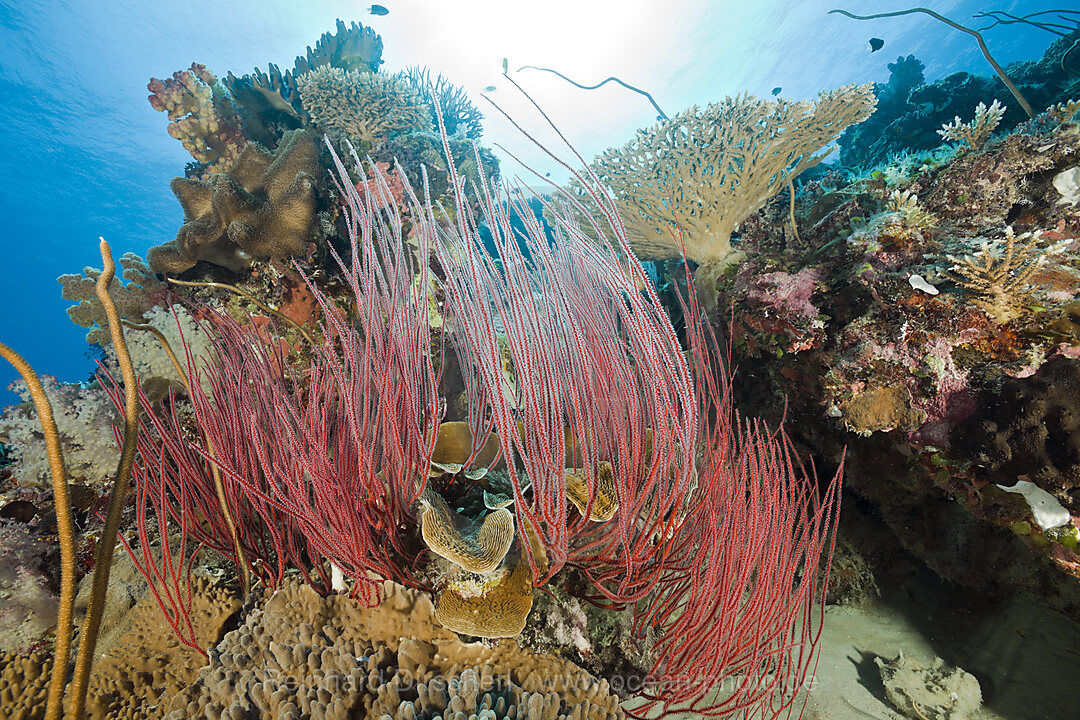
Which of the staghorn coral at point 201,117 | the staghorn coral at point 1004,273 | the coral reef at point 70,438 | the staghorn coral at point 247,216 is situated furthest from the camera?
the staghorn coral at point 201,117

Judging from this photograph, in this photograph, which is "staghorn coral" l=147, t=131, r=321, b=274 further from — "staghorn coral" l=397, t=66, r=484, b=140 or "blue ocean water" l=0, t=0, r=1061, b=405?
"blue ocean water" l=0, t=0, r=1061, b=405

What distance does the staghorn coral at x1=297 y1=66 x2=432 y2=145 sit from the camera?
622 centimetres

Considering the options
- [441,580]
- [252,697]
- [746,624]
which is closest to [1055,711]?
[746,624]

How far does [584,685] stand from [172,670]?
2003 mm

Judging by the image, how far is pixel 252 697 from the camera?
1.52 m

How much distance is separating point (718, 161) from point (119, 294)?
6339 mm

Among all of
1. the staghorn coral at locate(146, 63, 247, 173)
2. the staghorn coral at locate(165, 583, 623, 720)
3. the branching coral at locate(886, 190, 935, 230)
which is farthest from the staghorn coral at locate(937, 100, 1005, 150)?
the staghorn coral at locate(146, 63, 247, 173)

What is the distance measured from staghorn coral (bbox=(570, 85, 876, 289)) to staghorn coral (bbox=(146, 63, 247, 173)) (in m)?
5.40

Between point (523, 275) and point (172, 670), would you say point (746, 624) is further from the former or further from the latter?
point (172, 670)

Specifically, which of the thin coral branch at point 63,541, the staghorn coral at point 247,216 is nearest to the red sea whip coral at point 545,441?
the thin coral branch at point 63,541

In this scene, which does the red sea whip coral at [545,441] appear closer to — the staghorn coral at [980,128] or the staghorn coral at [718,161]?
the staghorn coral at [718,161]

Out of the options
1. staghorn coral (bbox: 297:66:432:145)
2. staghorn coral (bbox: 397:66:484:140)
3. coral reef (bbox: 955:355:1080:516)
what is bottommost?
coral reef (bbox: 955:355:1080:516)

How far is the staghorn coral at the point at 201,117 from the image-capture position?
576cm

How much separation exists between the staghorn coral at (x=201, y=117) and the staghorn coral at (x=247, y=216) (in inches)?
110
